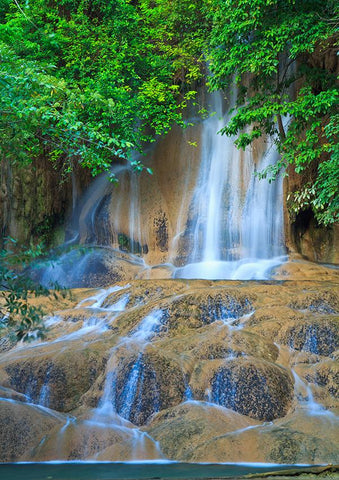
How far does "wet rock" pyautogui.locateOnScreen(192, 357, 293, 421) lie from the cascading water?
293 inches

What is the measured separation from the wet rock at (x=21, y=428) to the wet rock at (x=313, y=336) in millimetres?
3935

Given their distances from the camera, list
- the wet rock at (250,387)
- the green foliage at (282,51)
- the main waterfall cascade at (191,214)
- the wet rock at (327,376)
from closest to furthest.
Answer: the wet rock at (250,387) < the wet rock at (327,376) < the green foliage at (282,51) < the main waterfall cascade at (191,214)

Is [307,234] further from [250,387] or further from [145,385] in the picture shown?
[145,385]

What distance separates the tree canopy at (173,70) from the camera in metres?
7.84

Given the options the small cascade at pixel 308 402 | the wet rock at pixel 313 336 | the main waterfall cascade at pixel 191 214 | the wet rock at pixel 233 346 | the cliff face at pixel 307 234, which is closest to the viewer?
the small cascade at pixel 308 402

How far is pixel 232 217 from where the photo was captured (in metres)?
18.2

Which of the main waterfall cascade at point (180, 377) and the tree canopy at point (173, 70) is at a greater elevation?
the tree canopy at point (173, 70)

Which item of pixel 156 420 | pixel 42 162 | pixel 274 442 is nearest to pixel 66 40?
pixel 42 162

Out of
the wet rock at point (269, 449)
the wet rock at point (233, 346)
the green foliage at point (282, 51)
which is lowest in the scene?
the wet rock at point (269, 449)

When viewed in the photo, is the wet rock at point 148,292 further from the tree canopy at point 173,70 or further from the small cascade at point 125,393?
the small cascade at point 125,393

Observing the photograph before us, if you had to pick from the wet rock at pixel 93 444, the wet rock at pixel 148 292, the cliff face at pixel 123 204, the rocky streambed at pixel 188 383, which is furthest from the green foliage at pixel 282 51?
the wet rock at pixel 93 444

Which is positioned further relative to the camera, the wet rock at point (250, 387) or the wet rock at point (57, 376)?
the wet rock at point (57, 376)

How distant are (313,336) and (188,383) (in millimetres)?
2363

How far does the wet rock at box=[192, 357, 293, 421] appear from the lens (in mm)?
7664
